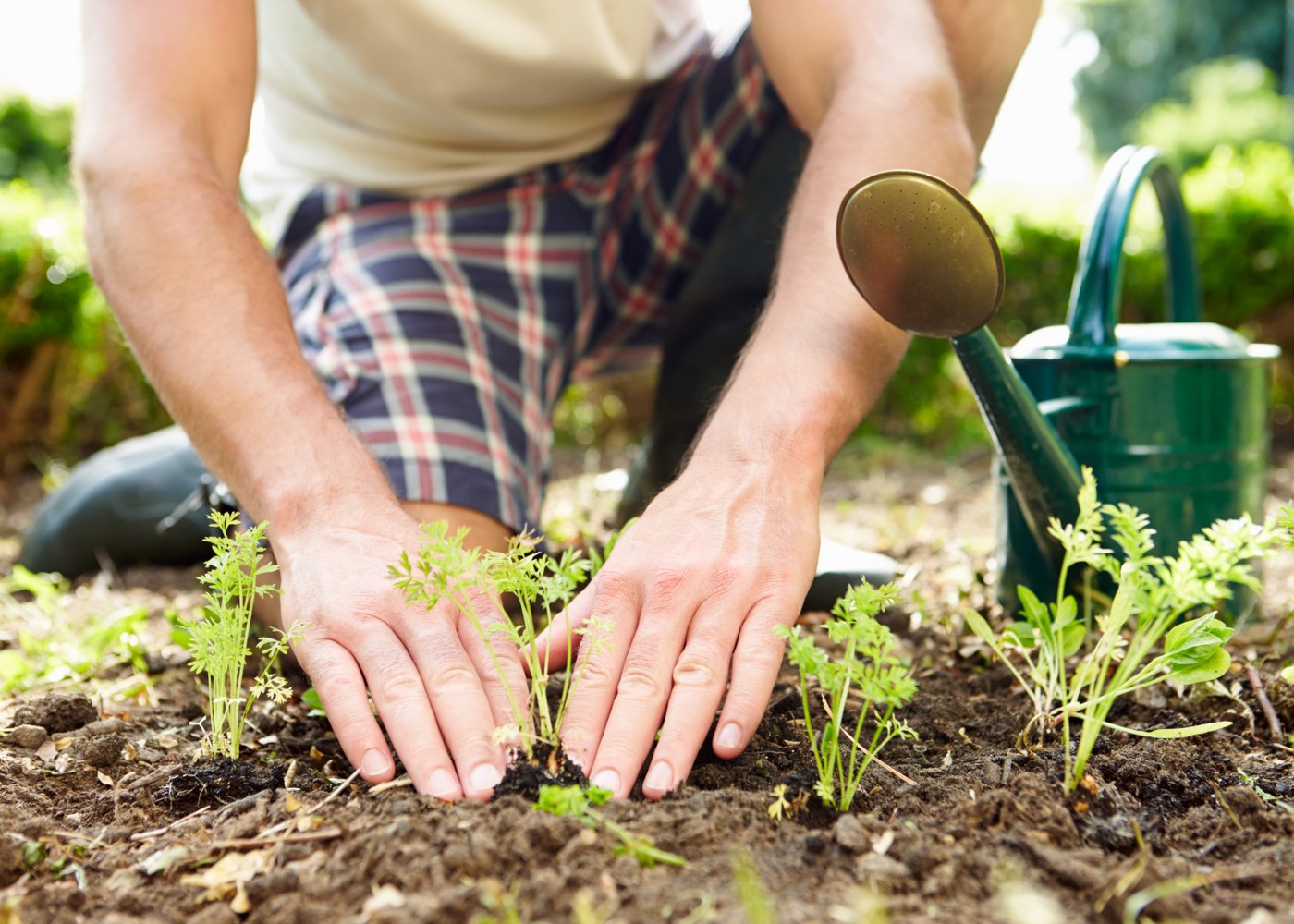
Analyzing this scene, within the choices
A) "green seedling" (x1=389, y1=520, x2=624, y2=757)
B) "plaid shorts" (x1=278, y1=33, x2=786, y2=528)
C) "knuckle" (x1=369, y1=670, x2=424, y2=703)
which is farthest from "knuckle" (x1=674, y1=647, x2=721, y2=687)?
"plaid shorts" (x1=278, y1=33, x2=786, y2=528)

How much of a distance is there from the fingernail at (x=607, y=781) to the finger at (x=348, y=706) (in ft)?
0.89

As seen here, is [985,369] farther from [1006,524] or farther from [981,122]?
[981,122]

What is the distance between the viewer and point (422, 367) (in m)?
2.51

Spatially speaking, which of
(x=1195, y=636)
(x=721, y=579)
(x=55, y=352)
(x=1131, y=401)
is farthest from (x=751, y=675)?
(x=55, y=352)

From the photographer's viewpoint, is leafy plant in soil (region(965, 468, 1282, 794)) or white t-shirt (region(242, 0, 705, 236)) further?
white t-shirt (region(242, 0, 705, 236))

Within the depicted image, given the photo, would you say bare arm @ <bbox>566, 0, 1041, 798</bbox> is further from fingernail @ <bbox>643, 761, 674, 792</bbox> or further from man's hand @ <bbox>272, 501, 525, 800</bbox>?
man's hand @ <bbox>272, 501, 525, 800</bbox>

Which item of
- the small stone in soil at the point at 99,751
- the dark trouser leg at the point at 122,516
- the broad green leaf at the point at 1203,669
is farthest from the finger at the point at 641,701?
the dark trouser leg at the point at 122,516

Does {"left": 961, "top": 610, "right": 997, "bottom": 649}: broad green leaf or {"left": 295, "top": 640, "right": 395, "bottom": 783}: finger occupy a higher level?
{"left": 961, "top": 610, "right": 997, "bottom": 649}: broad green leaf

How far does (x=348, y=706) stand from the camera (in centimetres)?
133

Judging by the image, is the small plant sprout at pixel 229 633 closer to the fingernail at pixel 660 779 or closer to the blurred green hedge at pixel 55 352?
the fingernail at pixel 660 779

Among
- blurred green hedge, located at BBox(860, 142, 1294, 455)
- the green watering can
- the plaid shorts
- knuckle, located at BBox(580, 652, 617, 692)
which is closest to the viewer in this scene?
knuckle, located at BBox(580, 652, 617, 692)

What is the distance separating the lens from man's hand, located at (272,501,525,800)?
4.14ft

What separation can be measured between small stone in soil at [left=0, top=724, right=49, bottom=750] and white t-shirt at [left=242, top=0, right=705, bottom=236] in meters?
1.62

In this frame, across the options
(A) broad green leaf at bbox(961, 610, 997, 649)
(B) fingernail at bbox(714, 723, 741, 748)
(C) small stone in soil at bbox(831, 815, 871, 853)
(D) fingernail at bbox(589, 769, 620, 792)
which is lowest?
(C) small stone in soil at bbox(831, 815, 871, 853)
